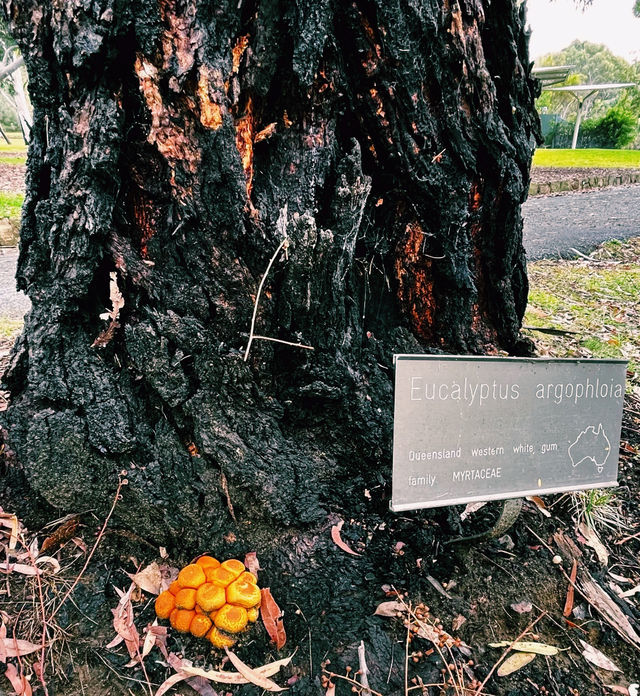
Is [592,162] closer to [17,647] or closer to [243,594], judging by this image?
[243,594]

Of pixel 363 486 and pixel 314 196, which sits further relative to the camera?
pixel 363 486

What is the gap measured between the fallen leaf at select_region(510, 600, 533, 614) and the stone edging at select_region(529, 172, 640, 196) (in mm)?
12369

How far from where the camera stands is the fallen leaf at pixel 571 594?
1.73 m

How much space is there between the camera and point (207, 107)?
136cm

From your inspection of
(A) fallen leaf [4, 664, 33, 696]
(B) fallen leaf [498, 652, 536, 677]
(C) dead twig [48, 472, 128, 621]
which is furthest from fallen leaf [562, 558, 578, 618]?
(A) fallen leaf [4, 664, 33, 696]

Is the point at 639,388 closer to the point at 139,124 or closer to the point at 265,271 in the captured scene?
the point at 265,271

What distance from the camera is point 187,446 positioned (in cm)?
162

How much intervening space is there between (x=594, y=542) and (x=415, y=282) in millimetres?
1377

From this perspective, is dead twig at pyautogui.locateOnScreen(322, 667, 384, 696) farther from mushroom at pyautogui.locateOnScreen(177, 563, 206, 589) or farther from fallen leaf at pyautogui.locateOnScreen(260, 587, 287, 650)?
mushroom at pyautogui.locateOnScreen(177, 563, 206, 589)

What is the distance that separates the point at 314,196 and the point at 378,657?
58.8 inches

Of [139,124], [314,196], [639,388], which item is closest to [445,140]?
[314,196]

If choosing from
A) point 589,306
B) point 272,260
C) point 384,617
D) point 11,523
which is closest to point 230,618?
point 384,617

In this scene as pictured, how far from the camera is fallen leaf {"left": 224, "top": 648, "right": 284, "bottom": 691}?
56.1 inches

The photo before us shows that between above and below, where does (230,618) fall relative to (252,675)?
above
